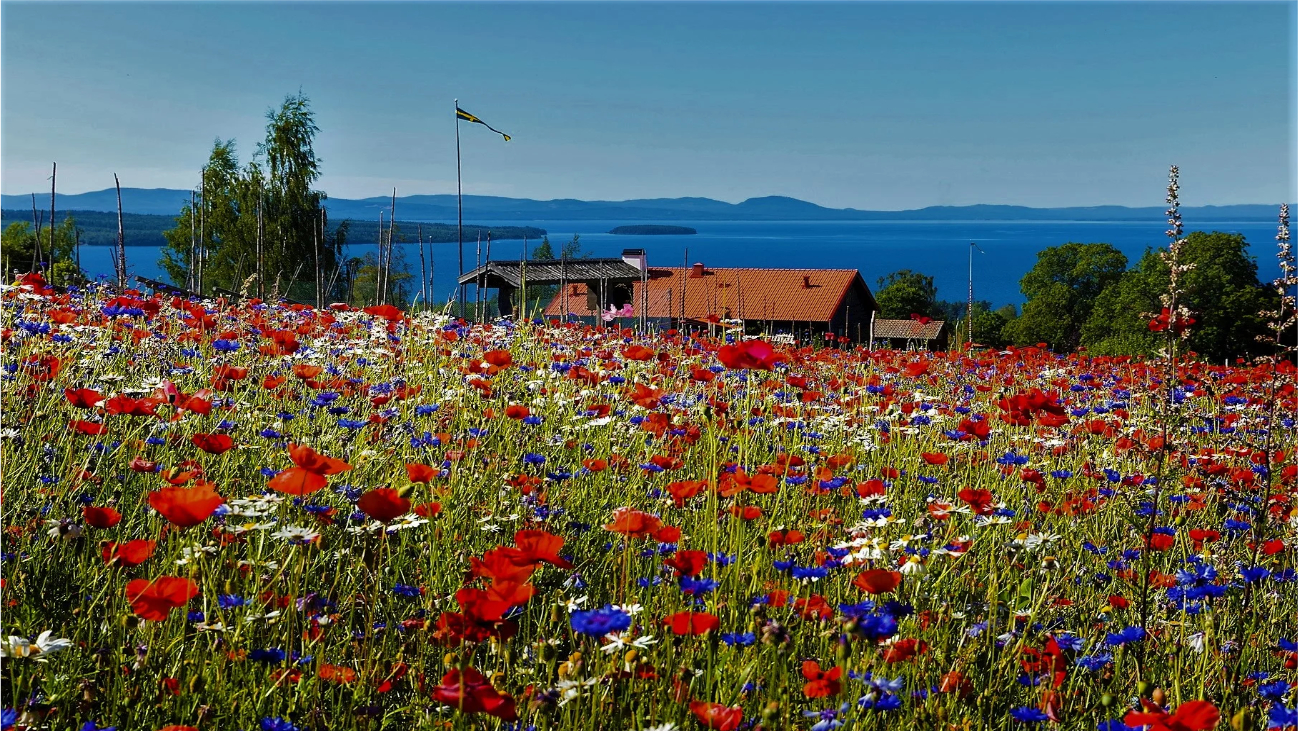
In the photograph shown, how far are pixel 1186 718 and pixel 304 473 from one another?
1.46m

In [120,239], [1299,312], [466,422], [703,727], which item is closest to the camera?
[703,727]

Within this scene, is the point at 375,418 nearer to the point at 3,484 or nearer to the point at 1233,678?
the point at 3,484

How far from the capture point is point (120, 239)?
880 cm

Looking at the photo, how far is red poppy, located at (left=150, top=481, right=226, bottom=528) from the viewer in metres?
1.53

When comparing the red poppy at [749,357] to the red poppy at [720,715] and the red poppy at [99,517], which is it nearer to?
the red poppy at [720,715]

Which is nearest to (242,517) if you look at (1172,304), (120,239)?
(1172,304)

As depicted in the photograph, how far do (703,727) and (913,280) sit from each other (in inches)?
3038

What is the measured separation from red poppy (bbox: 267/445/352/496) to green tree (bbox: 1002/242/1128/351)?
59298 mm

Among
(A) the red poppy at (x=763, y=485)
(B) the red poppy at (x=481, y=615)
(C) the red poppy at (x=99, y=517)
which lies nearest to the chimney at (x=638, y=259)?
(A) the red poppy at (x=763, y=485)

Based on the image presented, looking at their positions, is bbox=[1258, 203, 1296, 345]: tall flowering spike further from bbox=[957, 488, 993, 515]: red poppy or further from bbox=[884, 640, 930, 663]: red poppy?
bbox=[884, 640, 930, 663]: red poppy

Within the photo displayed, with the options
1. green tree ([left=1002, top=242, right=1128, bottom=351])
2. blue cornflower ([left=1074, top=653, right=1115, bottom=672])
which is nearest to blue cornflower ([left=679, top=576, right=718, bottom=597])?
blue cornflower ([left=1074, top=653, right=1115, bottom=672])

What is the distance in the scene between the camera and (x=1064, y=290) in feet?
190

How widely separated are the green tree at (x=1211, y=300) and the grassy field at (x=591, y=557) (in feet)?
133

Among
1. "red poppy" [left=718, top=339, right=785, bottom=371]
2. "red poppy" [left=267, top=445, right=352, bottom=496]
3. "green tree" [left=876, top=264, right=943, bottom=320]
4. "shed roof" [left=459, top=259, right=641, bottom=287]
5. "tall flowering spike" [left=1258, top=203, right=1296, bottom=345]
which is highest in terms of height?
"shed roof" [left=459, top=259, right=641, bottom=287]
